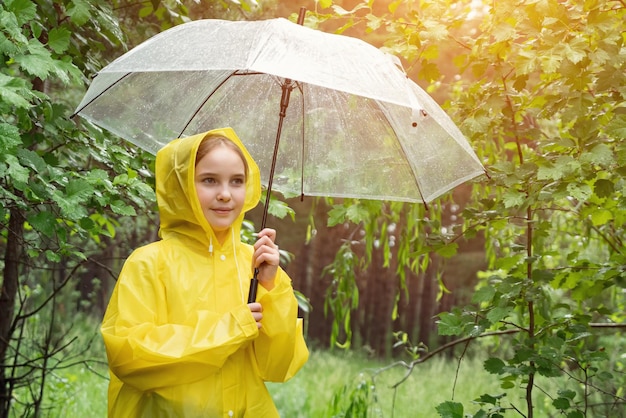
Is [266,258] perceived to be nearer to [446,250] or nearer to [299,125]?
[299,125]

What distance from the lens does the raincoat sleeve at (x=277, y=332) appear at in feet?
6.90

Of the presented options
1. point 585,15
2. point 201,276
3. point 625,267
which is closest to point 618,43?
point 585,15

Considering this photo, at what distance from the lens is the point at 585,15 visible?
2.77 metres

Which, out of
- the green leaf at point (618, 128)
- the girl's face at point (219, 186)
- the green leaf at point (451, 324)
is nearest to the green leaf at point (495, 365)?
the green leaf at point (451, 324)

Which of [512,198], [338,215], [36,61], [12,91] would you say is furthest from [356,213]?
[12,91]

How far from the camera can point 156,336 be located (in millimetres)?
1961

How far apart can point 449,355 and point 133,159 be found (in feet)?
29.5

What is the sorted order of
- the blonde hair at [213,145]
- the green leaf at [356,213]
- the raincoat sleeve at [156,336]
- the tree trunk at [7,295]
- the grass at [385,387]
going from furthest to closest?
the grass at [385,387]
the tree trunk at [7,295]
the green leaf at [356,213]
the blonde hair at [213,145]
the raincoat sleeve at [156,336]

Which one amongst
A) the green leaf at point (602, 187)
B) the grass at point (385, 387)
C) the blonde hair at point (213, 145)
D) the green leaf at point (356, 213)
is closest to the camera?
the blonde hair at point (213, 145)

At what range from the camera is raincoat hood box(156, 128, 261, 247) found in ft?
6.86

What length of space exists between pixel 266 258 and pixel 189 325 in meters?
0.27

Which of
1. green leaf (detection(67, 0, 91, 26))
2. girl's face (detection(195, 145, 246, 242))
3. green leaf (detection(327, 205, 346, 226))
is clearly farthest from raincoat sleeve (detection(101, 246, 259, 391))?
green leaf (detection(327, 205, 346, 226))

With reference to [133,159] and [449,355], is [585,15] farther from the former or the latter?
[449,355]

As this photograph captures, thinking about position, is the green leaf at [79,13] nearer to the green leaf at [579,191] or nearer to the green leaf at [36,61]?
the green leaf at [36,61]
